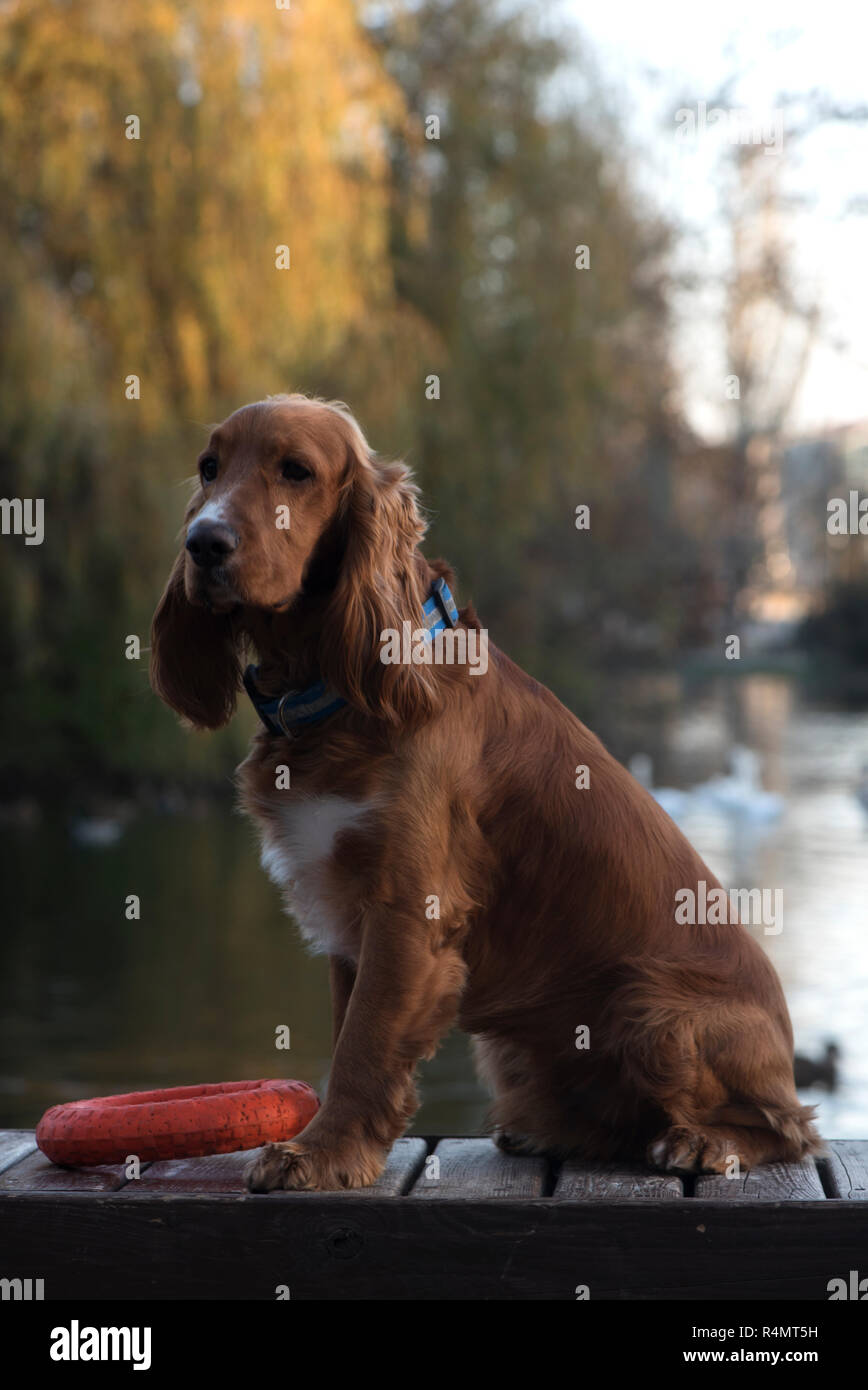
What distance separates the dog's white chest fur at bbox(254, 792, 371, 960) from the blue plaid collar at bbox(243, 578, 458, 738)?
0.16 metres

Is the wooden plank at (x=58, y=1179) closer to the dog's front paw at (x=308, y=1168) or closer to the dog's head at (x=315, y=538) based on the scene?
the dog's front paw at (x=308, y=1168)

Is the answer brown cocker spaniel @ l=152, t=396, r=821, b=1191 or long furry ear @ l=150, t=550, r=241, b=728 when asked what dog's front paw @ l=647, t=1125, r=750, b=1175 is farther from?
long furry ear @ l=150, t=550, r=241, b=728

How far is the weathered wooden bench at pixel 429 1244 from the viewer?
9.83 feet

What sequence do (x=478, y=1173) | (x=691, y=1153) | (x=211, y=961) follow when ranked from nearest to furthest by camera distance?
1. (x=691, y=1153)
2. (x=478, y=1173)
3. (x=211, y=961)

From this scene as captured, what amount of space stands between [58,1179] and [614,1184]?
1099 mm

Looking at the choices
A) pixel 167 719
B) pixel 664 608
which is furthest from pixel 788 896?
pixel 664 608

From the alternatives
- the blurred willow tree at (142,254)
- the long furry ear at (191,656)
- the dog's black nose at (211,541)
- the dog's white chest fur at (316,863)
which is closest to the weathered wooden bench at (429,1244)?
the dog's white chest fur at (316,863)

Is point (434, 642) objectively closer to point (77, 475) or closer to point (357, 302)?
point (77, 475)

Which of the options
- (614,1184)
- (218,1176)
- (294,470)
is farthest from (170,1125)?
(294,470)

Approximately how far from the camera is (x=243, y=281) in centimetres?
1352

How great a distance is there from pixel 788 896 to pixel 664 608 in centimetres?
2337

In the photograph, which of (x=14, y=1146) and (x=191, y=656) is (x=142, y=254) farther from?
(x=14, y=1146)

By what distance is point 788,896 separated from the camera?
44.1 ft

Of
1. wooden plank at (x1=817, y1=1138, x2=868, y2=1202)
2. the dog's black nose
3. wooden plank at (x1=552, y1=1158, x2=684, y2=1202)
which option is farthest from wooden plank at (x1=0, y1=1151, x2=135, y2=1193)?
wooden plank at (x1=817, y1=1138, x2=868, y2=1202)
